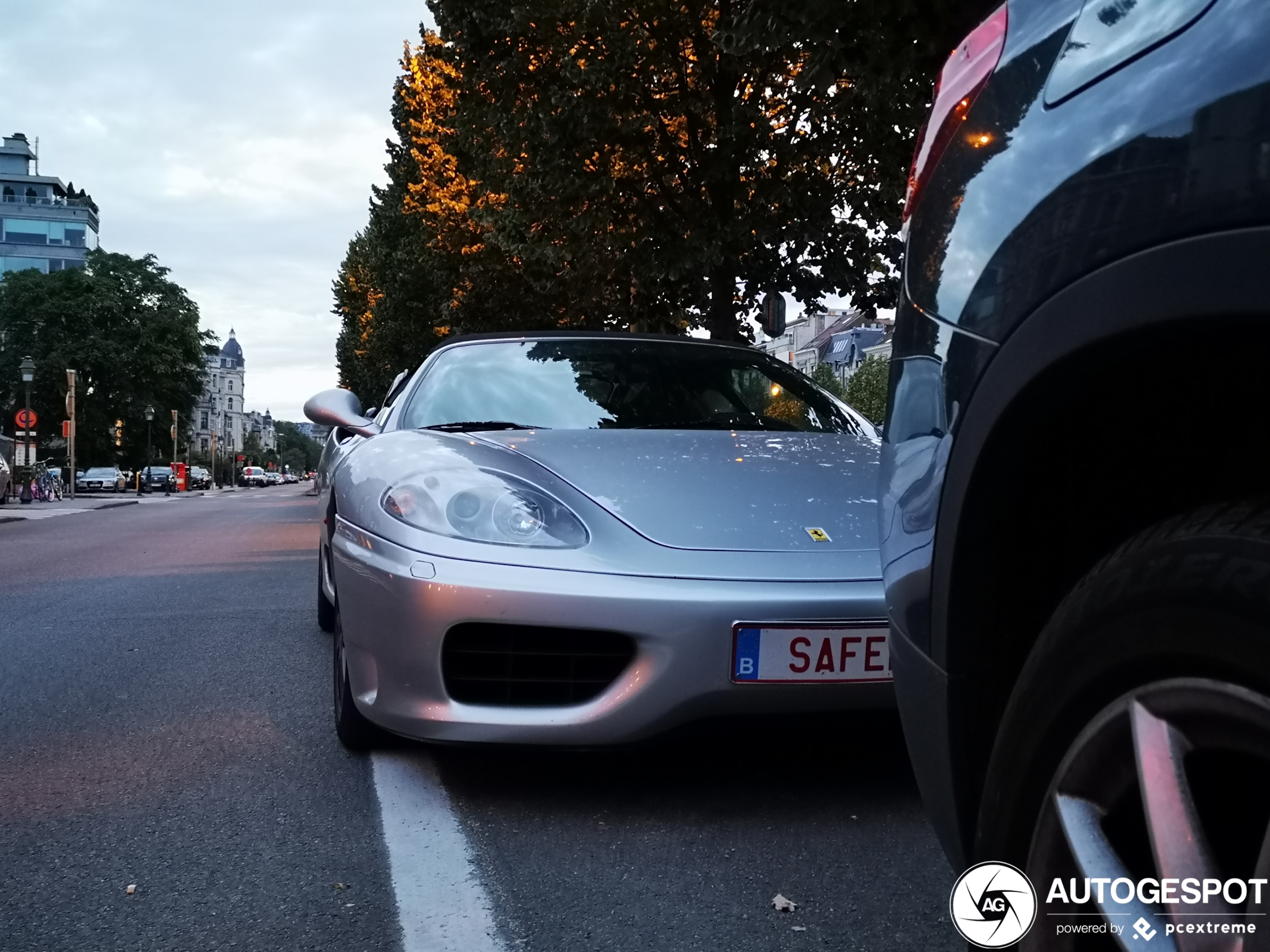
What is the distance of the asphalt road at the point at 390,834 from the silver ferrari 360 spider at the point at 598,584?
14 centimetres

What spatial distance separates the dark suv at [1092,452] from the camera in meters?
1.13

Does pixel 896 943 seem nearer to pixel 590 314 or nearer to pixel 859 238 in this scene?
pixel 859 238

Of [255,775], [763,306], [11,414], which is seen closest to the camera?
[255,775]

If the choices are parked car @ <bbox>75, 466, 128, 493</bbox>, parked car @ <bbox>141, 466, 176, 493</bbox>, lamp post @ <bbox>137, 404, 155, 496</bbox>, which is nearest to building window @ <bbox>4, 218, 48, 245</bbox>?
lamp post @ <bbox>137, 404, 155, 496</bbox>

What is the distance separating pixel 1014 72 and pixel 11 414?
71.7m

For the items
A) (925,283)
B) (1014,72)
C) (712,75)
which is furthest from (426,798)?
(712,75)

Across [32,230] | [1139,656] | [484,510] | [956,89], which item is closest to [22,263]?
[32,230]

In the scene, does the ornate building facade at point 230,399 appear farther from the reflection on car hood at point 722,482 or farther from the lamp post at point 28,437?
the reflection on car hood at point 722,482

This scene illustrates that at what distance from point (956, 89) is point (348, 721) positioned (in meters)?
2.61

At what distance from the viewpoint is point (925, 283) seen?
169cm

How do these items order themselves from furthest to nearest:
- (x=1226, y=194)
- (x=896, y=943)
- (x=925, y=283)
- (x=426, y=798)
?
(x=426, y=798), (x=896, y=943), (x=925, y=283), (x=1226, y=194)

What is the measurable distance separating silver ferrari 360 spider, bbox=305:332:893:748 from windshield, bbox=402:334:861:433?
0.93 ft

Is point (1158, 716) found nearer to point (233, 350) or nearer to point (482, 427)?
point (482, 427)

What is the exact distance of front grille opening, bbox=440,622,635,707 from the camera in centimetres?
302
